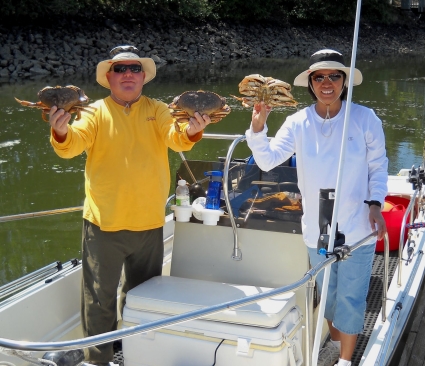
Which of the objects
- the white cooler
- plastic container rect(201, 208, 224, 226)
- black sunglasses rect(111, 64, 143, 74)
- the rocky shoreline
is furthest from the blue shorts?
the rocky shoreline

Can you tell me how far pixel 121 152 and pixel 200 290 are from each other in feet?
2.30

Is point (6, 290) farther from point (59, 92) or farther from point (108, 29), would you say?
point (108, 29)

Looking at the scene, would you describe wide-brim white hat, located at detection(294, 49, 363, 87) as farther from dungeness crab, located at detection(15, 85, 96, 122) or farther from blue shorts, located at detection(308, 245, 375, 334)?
dungeness crab, located at detection(15, 85, 96, 122)

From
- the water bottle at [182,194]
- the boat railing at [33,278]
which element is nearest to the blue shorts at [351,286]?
the water bottle at [182,194]

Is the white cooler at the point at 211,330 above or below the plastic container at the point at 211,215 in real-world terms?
below

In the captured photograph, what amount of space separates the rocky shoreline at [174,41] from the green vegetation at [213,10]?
48 centimetres

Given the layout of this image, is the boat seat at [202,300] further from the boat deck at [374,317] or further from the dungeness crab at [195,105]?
the dungeness crab at [195,105]

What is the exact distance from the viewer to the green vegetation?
22.2 m

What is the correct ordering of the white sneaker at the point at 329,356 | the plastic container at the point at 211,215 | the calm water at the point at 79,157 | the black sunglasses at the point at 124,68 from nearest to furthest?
the black sunglasses at the point at 124,68, the white sneaker at the point at 329,356, the plastic container at the point at 211,215, the calm water at the point at 79,157

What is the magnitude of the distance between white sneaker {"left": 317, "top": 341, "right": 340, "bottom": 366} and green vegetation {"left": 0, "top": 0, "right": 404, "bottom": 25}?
67.9ft

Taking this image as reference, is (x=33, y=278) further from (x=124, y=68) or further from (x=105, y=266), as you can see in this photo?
(x=124, y=68)

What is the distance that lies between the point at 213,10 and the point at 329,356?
2741 cm

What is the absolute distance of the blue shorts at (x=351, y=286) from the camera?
2.56 m

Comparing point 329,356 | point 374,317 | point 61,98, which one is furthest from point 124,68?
point 374,317
